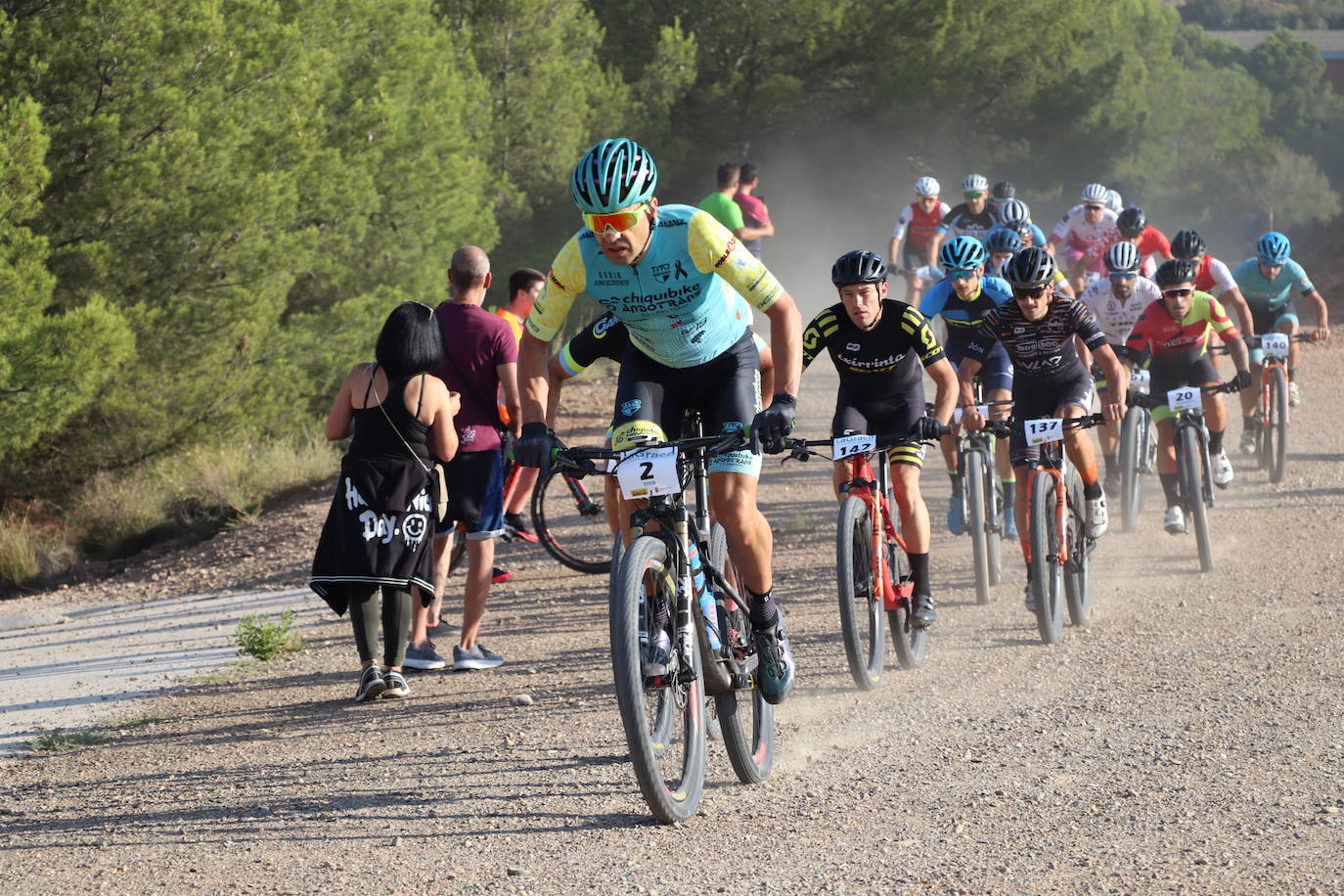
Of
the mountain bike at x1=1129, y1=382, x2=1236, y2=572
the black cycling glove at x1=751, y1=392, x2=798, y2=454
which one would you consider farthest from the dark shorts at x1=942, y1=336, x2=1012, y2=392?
the black cycling glove at x1=751, y1=392, x2=798, y2=454

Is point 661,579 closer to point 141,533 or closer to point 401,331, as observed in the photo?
point 401,331

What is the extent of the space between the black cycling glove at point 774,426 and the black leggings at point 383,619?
102 inches

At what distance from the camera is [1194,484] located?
972cm

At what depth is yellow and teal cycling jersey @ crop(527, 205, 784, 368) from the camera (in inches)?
207

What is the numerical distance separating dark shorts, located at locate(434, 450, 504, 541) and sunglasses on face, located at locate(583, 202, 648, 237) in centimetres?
263

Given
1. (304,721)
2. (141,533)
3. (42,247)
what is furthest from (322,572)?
(141,533)

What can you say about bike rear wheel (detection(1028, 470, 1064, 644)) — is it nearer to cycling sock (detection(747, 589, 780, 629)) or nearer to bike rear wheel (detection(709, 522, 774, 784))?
bike rear wheel (detection(709, 522, 774, 784))

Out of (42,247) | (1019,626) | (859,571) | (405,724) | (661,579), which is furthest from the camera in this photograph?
(42,247)

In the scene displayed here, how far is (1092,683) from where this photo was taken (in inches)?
271

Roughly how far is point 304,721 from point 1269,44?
3061 inches

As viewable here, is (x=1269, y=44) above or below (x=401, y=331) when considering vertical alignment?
above

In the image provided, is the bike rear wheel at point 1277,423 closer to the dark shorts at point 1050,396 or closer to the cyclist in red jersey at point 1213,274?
the cyclist in red jersey at point 1213,274

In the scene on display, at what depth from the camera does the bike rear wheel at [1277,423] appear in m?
13.0

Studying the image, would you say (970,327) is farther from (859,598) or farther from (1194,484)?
(859,598)
